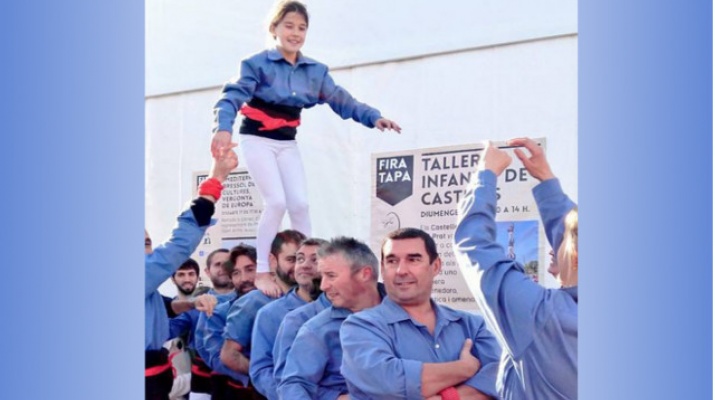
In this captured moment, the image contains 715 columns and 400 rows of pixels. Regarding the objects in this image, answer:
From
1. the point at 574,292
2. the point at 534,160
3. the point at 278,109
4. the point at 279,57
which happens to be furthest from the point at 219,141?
the point at 574,292

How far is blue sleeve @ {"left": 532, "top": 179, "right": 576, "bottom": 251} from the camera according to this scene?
323cm

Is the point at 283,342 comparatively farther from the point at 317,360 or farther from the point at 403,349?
the point at 403,349

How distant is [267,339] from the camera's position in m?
3.84

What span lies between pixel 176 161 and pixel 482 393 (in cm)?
136

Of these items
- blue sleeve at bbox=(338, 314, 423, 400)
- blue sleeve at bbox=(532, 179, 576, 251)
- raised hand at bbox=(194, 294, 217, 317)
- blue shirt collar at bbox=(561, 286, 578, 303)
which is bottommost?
blue sleeve at bbox=(338, 314, 423, 400)

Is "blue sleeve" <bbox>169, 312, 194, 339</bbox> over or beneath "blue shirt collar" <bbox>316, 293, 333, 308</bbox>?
beneath

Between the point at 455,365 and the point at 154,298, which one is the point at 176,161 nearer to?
the point at 154,298

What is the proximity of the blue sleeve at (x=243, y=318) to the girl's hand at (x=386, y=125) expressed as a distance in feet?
2.32

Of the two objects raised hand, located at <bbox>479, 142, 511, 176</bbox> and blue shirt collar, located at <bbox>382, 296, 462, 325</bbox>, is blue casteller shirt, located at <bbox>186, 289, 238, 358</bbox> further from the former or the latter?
raised hand, located at <bbox>479, 142, 511, 176</bbox>

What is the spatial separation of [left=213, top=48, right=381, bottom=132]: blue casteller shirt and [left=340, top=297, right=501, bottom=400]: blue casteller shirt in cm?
58

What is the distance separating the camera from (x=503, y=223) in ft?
10.9

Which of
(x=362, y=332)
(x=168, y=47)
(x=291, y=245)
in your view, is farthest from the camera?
(x=168, y=47)

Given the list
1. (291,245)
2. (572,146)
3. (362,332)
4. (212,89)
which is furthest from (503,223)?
(212,89)

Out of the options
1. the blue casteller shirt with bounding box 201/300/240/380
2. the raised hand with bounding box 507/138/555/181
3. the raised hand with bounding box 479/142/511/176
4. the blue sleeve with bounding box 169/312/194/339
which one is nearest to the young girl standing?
the blue casteller shirt with bounding box 201/300/240/380
